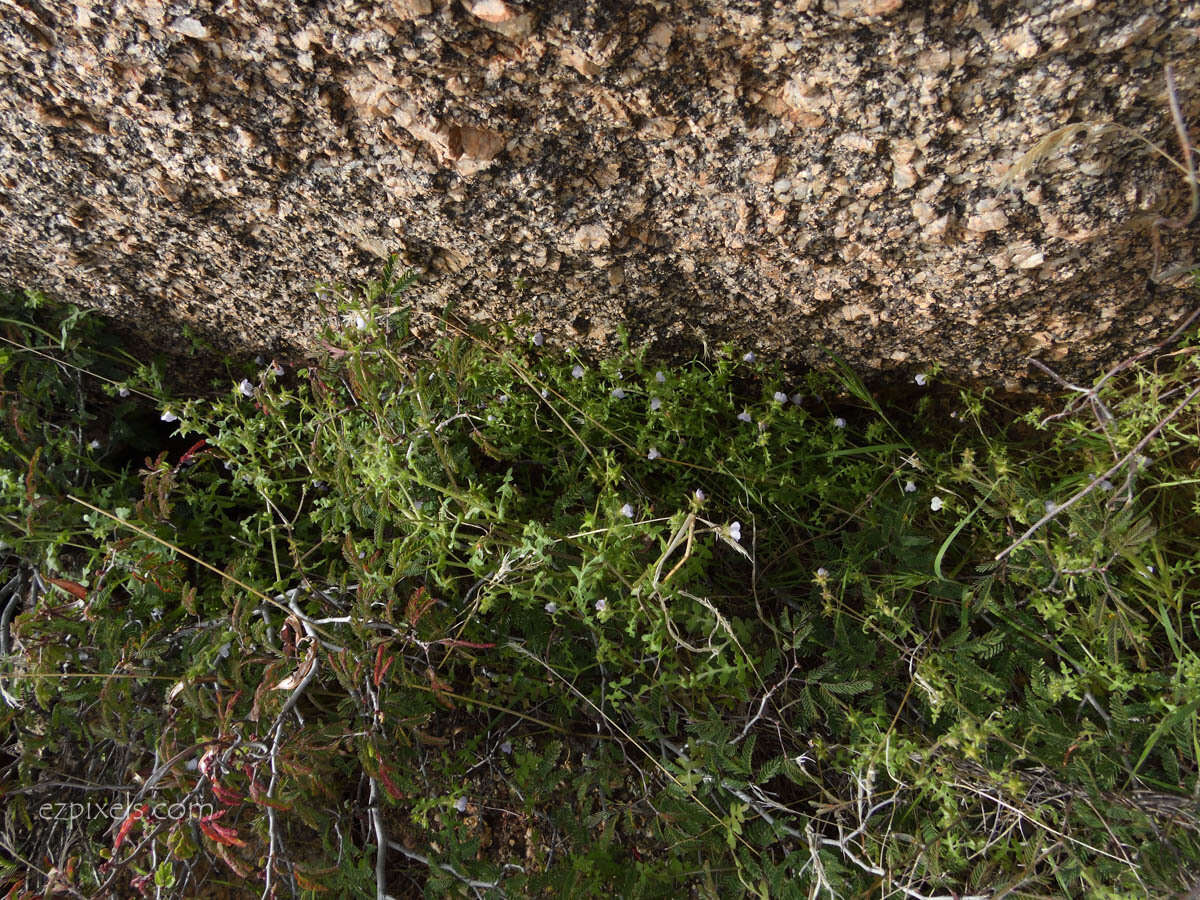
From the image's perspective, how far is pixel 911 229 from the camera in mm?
1685

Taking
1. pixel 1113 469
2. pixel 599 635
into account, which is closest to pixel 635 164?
pixel 599 635

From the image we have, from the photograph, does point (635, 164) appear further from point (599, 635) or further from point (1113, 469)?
point (1113, 469)

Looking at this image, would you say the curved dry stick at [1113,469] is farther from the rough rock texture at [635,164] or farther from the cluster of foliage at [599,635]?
the rough rock texture at [635,164]

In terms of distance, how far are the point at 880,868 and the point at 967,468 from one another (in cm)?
92

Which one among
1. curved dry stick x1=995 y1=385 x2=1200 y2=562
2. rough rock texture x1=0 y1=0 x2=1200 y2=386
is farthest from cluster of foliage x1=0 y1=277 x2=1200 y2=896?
rough rock texture x1=0 y1=0 x2=1200 y2=386

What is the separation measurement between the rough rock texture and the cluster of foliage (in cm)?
16

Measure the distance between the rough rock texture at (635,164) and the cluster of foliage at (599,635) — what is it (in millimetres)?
163

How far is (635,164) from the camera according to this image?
1.67 meters

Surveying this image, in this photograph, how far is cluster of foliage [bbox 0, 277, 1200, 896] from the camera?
172 centimetres

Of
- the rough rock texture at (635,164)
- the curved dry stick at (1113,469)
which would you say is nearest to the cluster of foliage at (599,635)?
the curved dry stick at (1113,469)

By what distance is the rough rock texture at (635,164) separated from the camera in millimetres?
1406

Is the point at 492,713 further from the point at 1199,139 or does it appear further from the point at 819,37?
the point at 1199,139

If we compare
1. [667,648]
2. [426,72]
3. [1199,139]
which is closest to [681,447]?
[667,648]

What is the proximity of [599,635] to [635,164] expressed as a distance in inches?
41.5
